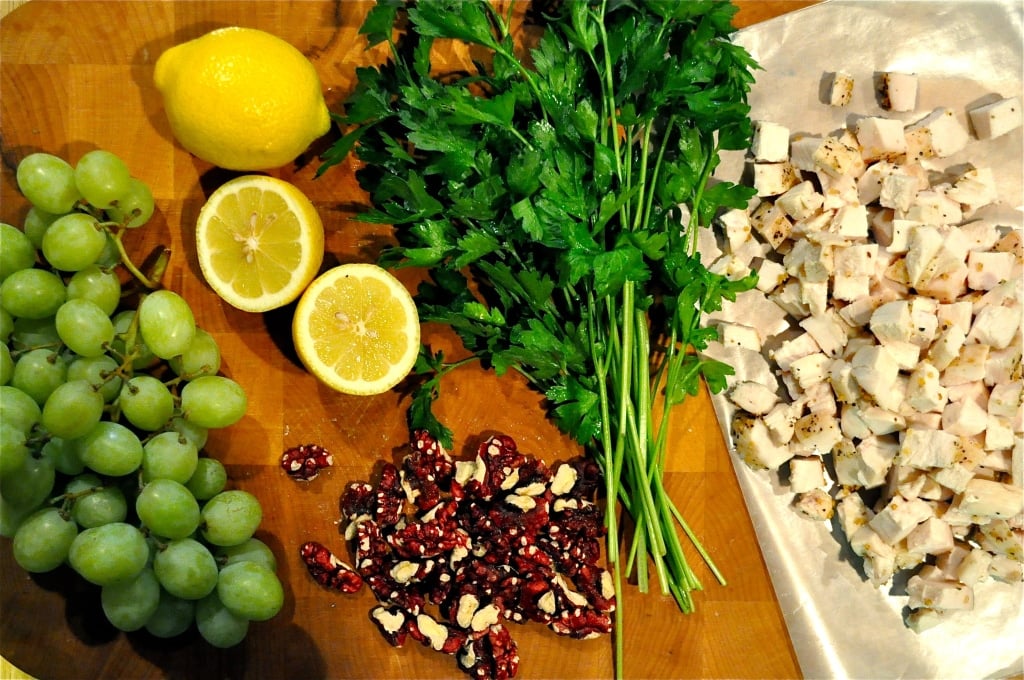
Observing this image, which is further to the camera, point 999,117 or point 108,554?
point 999,117

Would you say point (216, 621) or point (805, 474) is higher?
point (805, 474)

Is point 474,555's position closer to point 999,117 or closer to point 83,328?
point 83,328

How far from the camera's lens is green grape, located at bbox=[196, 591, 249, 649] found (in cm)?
128

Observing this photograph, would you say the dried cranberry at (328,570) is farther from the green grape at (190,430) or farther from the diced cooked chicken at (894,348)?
the diced cooked chicken at (894,348)

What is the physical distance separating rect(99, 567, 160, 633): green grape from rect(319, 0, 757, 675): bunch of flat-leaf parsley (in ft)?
1.70

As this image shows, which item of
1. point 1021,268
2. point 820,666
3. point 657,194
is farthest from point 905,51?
point 820,666

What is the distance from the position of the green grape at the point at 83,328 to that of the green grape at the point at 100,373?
0.02 meters

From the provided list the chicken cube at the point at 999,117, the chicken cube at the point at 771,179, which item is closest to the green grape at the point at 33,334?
the chicken cube at the point at 771,179

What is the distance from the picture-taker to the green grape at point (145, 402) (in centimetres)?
123

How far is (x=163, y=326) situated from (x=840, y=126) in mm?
1340

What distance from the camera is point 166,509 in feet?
3.88

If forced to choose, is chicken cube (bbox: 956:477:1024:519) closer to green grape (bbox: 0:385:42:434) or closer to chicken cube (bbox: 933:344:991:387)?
chicken cube (bbox: 933:344:991:387)

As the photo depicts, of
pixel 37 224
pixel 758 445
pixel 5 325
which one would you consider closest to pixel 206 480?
pixel 5 325

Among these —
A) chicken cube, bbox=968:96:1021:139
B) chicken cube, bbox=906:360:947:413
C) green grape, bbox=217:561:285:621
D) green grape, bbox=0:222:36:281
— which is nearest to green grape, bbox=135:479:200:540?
green grape, bbox=217:561:285:621
